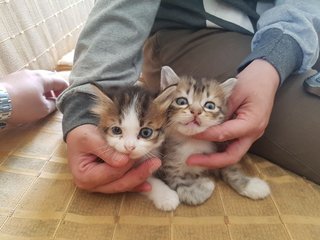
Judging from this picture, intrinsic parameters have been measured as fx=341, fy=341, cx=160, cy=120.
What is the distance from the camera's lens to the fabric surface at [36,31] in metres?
0.96

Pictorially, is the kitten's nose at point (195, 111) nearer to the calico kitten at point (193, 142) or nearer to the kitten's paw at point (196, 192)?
the calico kitten at point (193, 142)

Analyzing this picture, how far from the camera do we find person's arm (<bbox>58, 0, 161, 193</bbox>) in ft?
2.02

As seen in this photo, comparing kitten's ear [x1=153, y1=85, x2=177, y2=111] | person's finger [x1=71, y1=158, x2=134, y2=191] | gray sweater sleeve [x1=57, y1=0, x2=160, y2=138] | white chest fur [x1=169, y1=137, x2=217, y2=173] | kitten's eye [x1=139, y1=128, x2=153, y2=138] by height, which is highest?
gray sweater sleeve [x1=57, y1=0, x2=160, y2=138]

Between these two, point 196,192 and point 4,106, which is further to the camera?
point 4,106

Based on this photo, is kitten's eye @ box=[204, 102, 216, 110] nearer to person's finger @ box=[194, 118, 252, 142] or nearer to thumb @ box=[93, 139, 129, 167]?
person's finger @ box=[194, 118, 252, 142]

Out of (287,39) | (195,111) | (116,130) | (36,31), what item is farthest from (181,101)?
(36,31)

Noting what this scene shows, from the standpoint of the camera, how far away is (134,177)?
62 cm

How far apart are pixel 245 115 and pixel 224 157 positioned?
0.09 meters

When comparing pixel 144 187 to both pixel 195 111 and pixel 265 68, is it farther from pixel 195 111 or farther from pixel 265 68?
pixel 265 68

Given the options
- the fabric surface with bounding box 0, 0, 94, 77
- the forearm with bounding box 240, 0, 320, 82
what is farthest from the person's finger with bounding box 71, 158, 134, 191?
the fabric surface with bounding box 0, 0, 94, 77

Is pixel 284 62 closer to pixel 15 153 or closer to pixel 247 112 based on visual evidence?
pixel 247 112

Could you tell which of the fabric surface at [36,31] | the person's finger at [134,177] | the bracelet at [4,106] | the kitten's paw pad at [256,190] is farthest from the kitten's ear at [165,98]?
the fabric surface at [36,31]

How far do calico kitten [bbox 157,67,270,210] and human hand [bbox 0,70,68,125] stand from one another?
36cm

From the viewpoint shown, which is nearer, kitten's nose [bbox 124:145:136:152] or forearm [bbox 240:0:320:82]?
kitten's nose [bbox 124:145:136:152]
